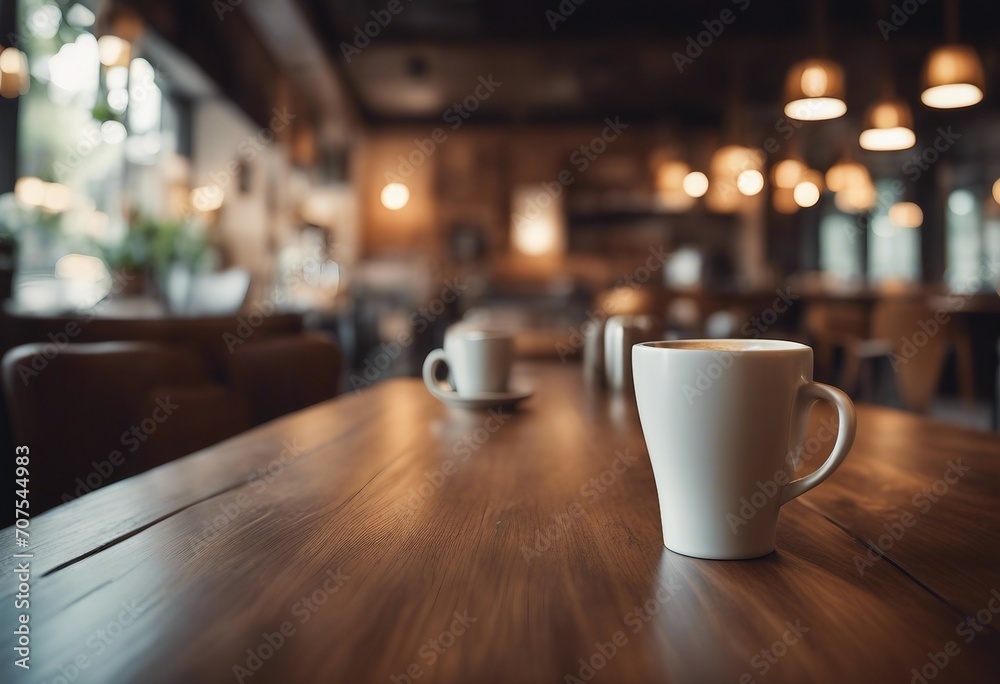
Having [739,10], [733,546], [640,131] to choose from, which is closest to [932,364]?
[739,10]

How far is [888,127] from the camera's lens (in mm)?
2975

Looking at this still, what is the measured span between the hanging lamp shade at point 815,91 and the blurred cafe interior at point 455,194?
0.04 ft

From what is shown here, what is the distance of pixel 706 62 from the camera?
21.7ft

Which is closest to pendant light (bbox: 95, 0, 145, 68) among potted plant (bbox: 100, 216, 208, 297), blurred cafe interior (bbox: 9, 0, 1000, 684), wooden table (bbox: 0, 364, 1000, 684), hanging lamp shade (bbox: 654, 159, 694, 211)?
blurred cafe interior (bbox: 9, 0, 1000, 684)

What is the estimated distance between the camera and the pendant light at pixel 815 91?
2613mm

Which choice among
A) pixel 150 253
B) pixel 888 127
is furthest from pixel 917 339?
pixel 150 253

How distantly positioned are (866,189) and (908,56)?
2.36 m

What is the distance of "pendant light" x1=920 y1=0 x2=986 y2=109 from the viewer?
2.66m

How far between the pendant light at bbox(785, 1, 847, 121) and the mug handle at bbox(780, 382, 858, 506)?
8.51 ft

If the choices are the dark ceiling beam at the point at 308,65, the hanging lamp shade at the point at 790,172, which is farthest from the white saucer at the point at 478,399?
the dark ceiling beam at the point at 308,65

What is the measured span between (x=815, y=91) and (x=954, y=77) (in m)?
0.57

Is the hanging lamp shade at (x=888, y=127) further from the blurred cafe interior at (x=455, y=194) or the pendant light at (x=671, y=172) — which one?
the pendant light at (x=671, y=172)

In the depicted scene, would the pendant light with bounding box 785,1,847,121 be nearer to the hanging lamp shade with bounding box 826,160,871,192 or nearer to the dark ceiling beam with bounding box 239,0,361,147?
the hanging lamp shade with bounding box 826,160,871,192

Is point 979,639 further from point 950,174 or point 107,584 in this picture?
point 950,174
